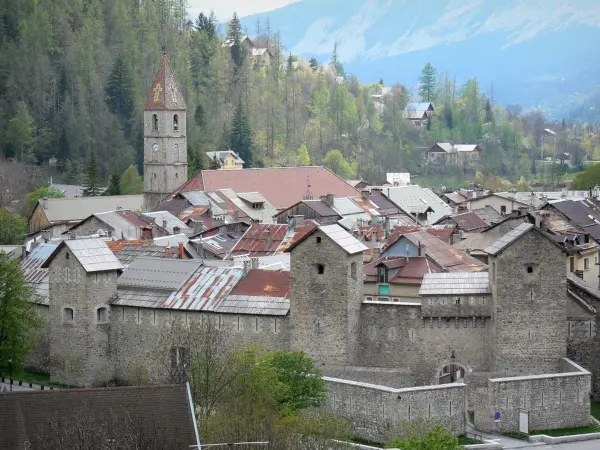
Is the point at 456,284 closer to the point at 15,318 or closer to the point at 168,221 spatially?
the point at 15,318

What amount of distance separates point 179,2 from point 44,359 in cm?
13278

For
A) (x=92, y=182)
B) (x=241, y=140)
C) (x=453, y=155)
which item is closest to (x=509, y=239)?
(x=92, y=182)

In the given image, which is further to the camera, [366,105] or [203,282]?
[366,105]

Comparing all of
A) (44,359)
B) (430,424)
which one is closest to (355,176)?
(44,359)

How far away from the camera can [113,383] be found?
60.1 meters

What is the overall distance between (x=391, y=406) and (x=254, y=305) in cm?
836

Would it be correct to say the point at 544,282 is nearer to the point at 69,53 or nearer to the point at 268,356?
the point at 268,356

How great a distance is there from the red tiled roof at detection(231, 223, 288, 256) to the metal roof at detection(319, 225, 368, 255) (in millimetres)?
17690

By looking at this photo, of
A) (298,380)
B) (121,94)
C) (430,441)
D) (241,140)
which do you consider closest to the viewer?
(430,441)

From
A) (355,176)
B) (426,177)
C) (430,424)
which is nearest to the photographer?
(430,424)

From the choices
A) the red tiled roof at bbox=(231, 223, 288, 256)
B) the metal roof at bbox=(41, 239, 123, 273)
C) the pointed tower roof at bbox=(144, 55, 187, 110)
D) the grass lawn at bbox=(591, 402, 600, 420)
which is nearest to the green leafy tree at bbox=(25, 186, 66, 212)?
the pointed tower roof at bbox=(144, 55, 187, 110)

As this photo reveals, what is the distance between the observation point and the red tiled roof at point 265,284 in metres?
57.4

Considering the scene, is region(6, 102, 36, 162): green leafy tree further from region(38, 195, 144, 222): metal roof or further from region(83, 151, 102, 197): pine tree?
region(38, 195, 144, 222): metal roof

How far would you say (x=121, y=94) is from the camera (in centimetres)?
15325
